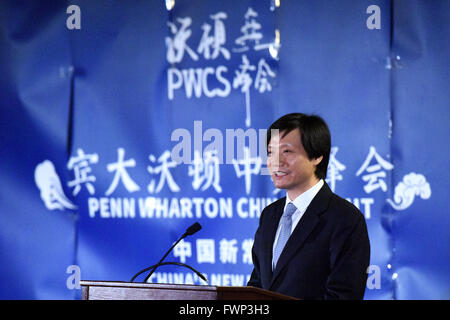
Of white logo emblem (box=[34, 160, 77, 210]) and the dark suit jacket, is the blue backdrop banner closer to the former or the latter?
white logo emblem (box=[34, 160, 77, 210])

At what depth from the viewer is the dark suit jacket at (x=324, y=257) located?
2.19 metres

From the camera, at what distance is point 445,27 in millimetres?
3297

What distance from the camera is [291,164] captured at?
2.52 meters

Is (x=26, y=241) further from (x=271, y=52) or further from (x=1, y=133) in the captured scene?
(x=271, y=52)

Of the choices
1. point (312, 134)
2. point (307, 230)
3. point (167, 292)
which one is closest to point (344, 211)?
point (307, 230)

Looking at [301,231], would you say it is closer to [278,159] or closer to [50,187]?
[278,159]

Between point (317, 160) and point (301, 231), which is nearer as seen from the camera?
point (301, 231)

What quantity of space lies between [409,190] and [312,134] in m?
1.05

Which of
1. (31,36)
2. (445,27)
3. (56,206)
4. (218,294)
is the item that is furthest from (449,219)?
(31,36)

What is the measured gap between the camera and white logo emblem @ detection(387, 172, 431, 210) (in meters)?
3.29

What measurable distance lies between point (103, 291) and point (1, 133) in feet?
7.17

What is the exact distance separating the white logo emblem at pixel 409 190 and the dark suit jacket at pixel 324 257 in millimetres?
1052

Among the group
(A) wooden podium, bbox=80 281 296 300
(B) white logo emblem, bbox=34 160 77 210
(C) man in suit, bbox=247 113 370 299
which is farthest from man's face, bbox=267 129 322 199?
(B) white logo emblem, bbox=34 160 77 210

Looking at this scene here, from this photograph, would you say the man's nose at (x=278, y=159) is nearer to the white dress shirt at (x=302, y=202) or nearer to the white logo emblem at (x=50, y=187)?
the white dress shirt at (x=302, y=202)
